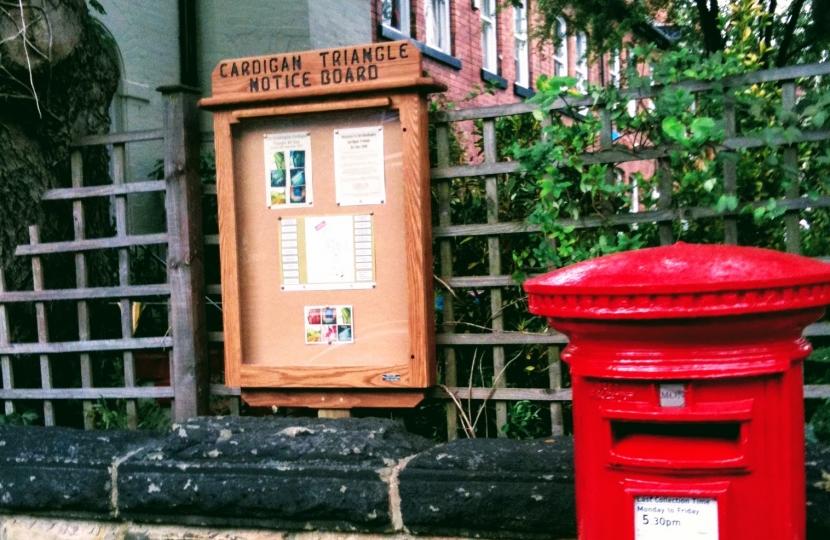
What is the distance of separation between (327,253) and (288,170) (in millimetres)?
412

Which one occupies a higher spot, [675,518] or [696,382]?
[696,382]

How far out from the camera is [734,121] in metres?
3.35

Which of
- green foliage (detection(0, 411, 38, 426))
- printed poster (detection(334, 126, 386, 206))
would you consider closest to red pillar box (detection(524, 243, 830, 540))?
printed poster (detection(334, 126, 386, 206))

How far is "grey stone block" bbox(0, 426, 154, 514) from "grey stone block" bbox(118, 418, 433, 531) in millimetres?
121

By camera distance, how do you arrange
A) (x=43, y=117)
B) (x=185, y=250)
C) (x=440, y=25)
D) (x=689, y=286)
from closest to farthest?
(x=689, y=286)
(x=185, y=250)
(x=43, y=117)
(x=440, y=25)

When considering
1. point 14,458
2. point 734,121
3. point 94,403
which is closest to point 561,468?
point 734,121

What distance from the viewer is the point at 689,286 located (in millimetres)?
1700

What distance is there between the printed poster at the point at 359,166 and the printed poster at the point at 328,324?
0.47 metres

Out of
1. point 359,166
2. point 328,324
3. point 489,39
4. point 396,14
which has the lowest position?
point 328,324

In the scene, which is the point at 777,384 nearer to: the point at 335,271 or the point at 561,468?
the point at 561,468

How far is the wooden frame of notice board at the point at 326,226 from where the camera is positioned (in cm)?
362

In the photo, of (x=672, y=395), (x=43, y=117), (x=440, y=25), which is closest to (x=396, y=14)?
(x=440, y=25)

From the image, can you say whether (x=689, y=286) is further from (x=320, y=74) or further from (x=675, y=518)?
(x=320, y=74)

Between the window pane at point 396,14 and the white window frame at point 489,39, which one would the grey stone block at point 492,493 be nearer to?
the window pane at point 396,14
